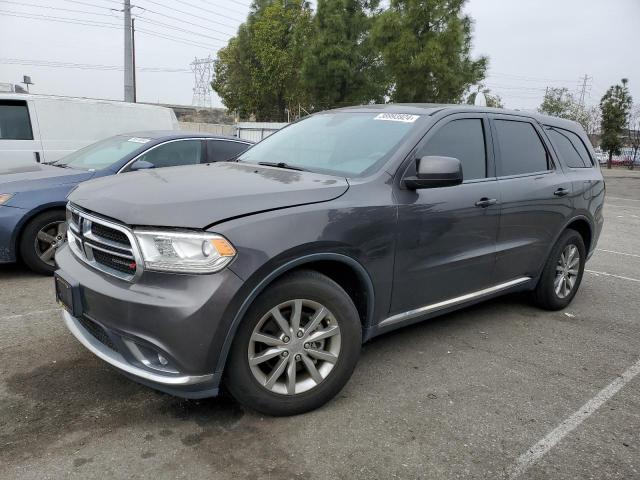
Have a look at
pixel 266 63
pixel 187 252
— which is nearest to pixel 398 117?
pixel 187 252

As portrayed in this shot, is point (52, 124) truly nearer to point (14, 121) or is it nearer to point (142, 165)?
point (14, 121)

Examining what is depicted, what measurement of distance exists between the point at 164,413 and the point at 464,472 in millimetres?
1554

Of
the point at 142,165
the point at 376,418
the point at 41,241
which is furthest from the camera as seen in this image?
the point at 142,165

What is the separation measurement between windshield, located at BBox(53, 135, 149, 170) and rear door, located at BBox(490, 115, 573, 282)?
157 inches

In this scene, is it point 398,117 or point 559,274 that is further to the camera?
point 559,274

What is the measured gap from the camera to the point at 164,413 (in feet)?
9.41

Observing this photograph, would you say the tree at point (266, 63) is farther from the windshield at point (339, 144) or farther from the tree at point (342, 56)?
the windshield at point (339, 144)

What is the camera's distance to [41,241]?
5.28 metres

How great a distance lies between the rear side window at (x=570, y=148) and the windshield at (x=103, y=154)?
14.1 feet

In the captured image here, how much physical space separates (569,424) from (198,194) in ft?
7.72

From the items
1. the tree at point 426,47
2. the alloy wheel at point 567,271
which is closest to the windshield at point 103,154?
the alloy wheel at point 567,271

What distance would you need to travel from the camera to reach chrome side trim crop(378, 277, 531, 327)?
3330 mm

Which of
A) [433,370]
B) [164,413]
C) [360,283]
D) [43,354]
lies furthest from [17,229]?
[433,370]

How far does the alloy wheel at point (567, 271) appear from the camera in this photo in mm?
4809
